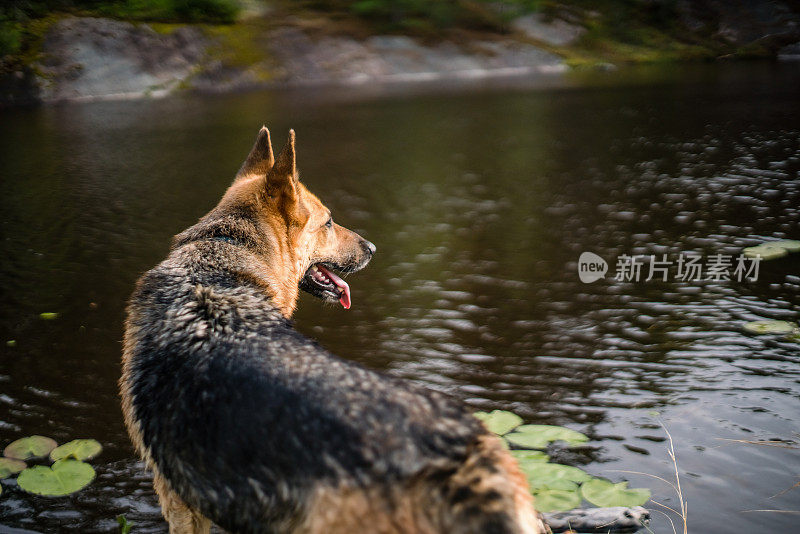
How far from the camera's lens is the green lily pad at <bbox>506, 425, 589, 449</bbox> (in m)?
5.00

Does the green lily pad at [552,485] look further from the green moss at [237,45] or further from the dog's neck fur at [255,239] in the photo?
the green moss at [237,45]

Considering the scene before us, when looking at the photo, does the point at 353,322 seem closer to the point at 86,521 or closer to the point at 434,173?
the point at 86,521

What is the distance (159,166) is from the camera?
18.0m

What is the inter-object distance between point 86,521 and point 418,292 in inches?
213

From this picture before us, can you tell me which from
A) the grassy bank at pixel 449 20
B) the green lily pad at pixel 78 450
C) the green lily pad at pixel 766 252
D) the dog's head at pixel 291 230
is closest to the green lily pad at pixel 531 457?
the dog's head at pixel 291 230

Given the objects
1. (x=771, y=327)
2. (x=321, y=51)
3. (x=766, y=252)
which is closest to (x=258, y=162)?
(x=771, y=327)

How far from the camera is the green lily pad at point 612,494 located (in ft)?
13.7

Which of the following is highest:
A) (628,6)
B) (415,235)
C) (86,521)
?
(628,6)

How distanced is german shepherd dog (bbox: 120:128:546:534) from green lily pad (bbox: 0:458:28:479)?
268cm

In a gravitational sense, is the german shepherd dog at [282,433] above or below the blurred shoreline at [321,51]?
below

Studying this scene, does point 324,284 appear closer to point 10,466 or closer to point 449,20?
point 10,466

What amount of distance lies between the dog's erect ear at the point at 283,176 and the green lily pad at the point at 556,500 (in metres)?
2.71

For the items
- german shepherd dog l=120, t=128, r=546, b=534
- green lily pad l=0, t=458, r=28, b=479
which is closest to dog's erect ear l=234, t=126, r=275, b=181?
german shepherd dog l=120, t=128, r=546, b=534

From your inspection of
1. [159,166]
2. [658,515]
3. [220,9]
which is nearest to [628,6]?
[220,9]
